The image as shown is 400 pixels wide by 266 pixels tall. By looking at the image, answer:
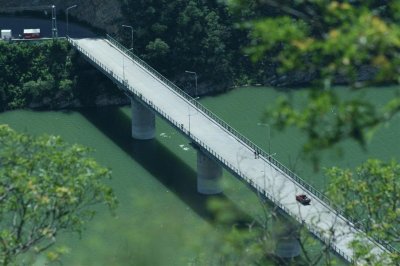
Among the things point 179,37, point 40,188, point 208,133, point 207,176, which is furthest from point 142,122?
point 40,188

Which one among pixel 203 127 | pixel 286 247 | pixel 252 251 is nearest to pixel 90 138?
pixel 203 127

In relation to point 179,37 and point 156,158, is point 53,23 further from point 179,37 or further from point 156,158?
point 156,158

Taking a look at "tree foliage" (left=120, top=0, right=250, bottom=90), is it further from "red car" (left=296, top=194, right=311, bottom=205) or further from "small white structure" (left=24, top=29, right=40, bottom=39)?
"red car" (left=296, top=194, right=311, bottom=205)

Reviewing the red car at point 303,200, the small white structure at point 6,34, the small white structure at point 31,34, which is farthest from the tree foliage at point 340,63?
the small white structure at point 31,34

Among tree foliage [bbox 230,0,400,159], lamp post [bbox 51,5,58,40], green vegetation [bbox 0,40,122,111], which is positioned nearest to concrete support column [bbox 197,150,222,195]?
green vegetation [bbox 0,40,122,111]

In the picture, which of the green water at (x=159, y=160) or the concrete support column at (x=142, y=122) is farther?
the concrete support column at (x=142, y=122)

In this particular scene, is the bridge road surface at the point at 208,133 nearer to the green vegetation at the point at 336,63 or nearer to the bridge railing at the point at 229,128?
the bridge railing at the point at 229,128
